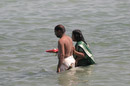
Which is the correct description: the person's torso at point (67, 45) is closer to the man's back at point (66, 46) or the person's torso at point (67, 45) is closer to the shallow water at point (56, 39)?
the man's back at point (66, 46)

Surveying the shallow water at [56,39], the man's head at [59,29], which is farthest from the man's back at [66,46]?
the shallow water at [56,39]

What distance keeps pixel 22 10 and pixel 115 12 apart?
181 inches

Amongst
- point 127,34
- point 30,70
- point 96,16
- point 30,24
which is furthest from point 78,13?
point 30,70

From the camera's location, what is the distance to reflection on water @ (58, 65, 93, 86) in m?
8.73

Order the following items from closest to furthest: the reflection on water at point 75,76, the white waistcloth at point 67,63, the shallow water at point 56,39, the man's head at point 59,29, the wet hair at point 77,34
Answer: the man's head at point 59,29 → the white waistcloth at point 67,63 → the reflection on water at point 75,76 → the wet hair at point 77,34 → the shallow water at point 56,39

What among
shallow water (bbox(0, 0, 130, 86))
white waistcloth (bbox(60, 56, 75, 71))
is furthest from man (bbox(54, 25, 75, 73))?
shallow water (bbox(0, 0, 130, 86))

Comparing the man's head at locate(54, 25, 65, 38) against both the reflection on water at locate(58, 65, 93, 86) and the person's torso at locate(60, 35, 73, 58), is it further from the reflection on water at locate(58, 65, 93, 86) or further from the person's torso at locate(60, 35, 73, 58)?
the reflection on water at locate(58, 65, 93, 86)

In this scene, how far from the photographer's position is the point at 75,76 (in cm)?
917

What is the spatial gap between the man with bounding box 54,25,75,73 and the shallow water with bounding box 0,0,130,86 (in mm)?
423

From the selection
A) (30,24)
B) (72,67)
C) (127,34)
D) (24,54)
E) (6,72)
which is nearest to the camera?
(72,67)

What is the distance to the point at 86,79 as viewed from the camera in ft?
29.4

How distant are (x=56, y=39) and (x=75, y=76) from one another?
15.4ft

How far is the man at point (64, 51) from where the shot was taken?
8.30 metres

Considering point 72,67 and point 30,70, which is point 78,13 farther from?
point 72,67
